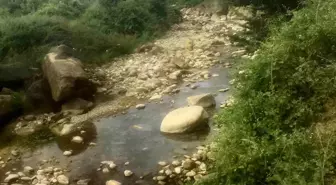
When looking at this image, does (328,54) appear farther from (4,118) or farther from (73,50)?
(73,50)

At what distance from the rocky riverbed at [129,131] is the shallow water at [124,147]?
0.6 inches

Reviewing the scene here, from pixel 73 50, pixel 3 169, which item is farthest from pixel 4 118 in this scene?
pixel 73 50

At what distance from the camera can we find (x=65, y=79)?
812 cm

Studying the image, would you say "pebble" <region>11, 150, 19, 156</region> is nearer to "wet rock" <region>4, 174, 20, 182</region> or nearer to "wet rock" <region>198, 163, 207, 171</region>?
"wet rock" <region>4, 174, 20, 182</region>

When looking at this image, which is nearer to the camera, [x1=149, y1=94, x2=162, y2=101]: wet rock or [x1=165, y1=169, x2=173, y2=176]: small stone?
[x1=165, y1=169, x2=173, y2=176]: small stone

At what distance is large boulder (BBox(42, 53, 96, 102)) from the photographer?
319 inches

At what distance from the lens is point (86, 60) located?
33.9 ft

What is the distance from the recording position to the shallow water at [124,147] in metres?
5.77

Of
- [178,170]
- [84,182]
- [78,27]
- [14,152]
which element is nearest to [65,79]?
[14,152]

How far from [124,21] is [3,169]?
A: 7.70 meters

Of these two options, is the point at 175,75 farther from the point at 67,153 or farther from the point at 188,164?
the point at 188,164

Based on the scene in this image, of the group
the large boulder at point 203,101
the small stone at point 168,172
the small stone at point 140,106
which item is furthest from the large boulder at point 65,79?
the small stone at point 168,172

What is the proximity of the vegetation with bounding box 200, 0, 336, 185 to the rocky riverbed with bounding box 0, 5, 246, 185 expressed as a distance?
108 centimetres

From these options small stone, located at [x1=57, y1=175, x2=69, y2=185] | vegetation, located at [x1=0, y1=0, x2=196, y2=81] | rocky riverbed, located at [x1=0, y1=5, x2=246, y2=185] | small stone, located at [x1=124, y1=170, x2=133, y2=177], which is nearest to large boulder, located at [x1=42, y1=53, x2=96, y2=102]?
rocky riverbed, located at [x1=0, y1=5, x2=246, y2=185]
